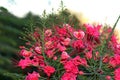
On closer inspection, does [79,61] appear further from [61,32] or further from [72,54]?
[61,32]

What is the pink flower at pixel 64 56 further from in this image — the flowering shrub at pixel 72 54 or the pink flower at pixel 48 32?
the pink flower at pixel 48 32

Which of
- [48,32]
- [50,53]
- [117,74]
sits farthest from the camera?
[48,32]

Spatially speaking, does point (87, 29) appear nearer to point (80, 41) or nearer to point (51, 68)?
point (80, 41)

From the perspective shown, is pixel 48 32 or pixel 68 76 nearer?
pixel 68 76

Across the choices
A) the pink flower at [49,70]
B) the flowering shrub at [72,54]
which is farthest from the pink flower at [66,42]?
the pink flower at [49,70]

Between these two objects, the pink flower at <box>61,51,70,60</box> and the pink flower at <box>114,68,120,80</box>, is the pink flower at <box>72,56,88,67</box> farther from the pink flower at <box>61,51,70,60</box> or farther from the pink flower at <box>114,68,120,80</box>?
the pink flower at <box>114,68,120,80</box>

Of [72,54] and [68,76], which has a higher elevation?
[72,54]

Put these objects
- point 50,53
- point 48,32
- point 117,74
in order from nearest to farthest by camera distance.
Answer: point 117,74 < point 50,53 < point 48,32

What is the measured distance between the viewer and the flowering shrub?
3730mm

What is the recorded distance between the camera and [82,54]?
12.7 feet

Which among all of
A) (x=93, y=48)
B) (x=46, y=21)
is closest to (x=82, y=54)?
(x=93, y=48)

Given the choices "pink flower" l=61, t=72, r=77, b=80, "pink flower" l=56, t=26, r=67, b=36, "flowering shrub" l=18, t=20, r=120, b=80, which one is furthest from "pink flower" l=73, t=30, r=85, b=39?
"pink flower" l=61, t=72, r=77, b=80

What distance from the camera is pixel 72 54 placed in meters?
3.89

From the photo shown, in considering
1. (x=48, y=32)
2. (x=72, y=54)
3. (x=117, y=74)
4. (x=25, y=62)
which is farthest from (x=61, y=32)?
(x=117, y=74)
